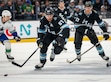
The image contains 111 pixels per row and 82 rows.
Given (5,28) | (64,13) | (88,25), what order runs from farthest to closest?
(64,13)
(5,28)
(88,25)

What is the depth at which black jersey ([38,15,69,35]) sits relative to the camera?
7.11 meters

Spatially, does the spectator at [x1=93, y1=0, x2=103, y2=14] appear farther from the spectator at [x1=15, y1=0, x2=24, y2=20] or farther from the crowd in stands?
the spectator at [x1=15, y1=0, x2=24, y2=20]

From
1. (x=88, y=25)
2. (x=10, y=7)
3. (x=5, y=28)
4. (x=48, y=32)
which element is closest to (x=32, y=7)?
(x=10, y=7)

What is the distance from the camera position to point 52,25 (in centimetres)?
716

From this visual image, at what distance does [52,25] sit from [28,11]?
6071 millimetres

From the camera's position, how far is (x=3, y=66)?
25.7ft

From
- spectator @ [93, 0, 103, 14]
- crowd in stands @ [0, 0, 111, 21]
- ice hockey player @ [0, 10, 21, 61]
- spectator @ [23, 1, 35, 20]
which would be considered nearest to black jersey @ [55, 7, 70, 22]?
ice hockey player @ [0, 10, 21, 61]

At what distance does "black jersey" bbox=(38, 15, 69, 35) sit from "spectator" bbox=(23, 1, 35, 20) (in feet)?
18.8

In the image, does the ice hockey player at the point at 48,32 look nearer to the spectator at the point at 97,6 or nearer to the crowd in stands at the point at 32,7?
the crowd in stands at the point at 32,7

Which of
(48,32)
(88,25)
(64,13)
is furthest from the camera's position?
(64,13)

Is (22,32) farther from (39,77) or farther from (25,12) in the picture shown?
(39,77)

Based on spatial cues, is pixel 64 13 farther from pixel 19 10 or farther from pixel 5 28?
pixel 19 10

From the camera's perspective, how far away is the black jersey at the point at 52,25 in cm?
711

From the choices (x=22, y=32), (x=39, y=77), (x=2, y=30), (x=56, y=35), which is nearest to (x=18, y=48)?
(x=22, y=32)
